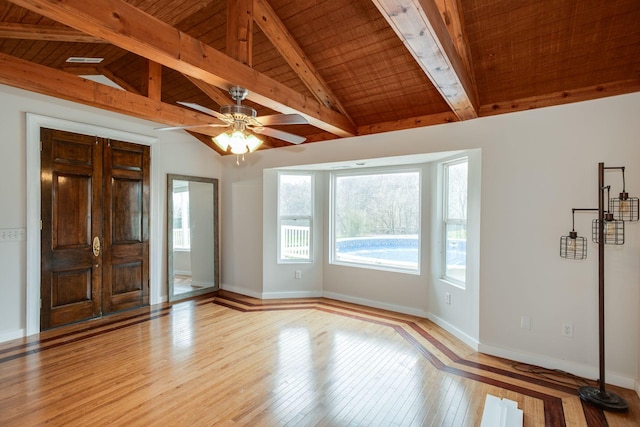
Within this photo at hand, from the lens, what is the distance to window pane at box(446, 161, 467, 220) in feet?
12.5

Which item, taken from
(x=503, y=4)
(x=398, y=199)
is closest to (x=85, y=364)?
(x=398, y=199)

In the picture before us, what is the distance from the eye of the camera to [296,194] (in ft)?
17.6

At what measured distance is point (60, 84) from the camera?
2842 millimetres

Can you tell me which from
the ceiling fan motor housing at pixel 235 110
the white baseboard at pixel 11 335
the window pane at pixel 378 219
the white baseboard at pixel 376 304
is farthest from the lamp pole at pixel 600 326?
the white baseboard at pixel 11 335

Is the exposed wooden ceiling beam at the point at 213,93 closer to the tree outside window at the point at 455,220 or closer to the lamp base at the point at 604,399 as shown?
the tree outside window at the point at 455,220

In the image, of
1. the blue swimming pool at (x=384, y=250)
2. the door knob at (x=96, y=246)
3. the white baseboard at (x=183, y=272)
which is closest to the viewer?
the door knob at (x=96, y=246)

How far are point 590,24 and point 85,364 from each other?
17.2 ft

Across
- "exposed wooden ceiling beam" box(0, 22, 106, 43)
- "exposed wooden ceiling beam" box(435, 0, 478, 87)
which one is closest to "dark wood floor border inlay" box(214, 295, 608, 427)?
"exposed wooden ceiling beam" box(435, 0, 478, 87)

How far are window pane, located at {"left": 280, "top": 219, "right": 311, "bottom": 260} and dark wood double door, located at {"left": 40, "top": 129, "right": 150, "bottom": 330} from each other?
2121 mm

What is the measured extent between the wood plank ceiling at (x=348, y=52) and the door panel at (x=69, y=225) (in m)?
1.07

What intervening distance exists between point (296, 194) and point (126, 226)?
2.58 meters

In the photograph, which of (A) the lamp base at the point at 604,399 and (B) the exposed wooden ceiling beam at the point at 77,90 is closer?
(A) the lamp base at the point at 604,399

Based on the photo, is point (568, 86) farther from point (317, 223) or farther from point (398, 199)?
point (317, 223)

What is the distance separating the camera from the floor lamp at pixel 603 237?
2.44m
